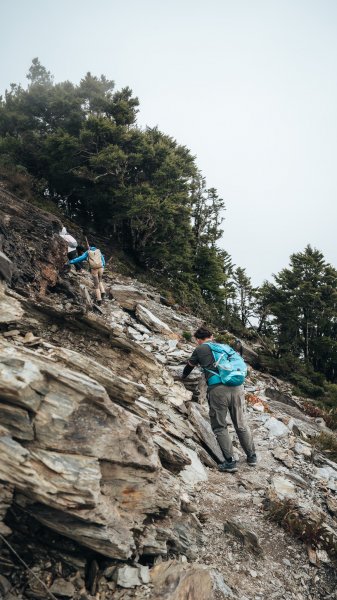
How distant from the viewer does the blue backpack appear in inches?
249

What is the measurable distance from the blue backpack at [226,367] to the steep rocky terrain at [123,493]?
1379 millimetres

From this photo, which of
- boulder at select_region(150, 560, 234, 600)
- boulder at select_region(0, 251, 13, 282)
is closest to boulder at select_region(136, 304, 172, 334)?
boulder at select_region(0, 251, 13, 282)

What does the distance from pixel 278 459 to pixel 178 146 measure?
88.7 ft

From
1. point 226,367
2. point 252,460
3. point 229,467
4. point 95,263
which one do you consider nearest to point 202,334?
point 226,367

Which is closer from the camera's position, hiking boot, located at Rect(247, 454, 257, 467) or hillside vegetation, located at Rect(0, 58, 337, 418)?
hiking boot, located at Rect(247, 454, 257, 467)

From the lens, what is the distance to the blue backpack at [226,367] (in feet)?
20.8

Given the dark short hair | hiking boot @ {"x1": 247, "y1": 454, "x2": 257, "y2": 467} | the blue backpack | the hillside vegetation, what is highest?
the hillside vegetation

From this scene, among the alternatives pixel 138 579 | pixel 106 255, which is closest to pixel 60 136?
pixel 106 255

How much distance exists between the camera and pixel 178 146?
28312mm

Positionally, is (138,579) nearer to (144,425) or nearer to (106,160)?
(144,425)

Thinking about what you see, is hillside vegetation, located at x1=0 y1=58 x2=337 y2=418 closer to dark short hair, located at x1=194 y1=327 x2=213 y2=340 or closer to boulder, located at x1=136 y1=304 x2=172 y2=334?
boulder, located at x1=136 y1=304 x2=172 y2=334

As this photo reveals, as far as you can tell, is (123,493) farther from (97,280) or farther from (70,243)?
(70,243)

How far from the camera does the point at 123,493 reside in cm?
399

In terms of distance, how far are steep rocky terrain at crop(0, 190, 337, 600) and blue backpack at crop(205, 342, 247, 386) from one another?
138cm
